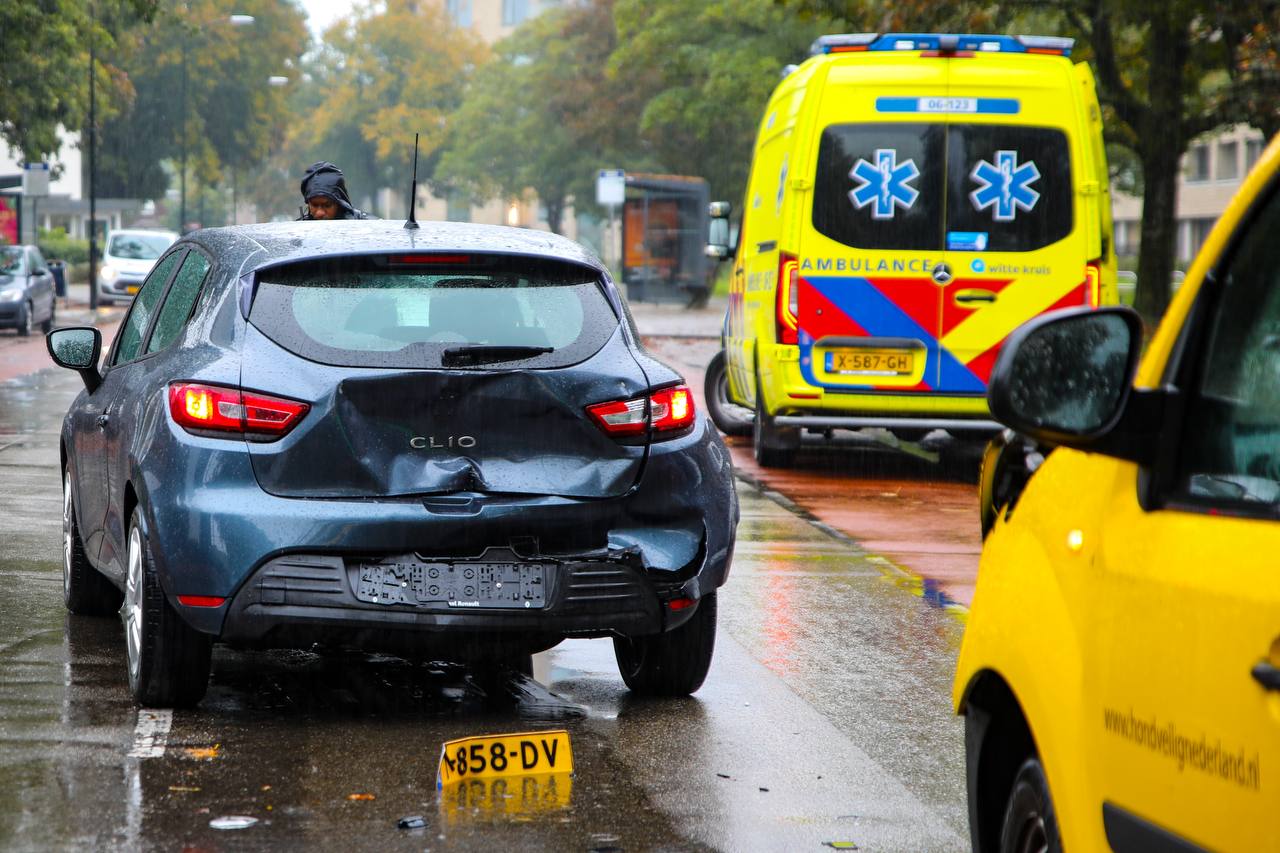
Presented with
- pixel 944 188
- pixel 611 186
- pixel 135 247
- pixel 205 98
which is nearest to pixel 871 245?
pixel 944 188

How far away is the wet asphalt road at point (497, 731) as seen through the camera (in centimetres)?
494

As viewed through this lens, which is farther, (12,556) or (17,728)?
(12,556)

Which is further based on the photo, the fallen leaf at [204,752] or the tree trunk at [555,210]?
the tree trunk at [555,210]

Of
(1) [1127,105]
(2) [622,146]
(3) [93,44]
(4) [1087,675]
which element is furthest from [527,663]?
(2) [622,146]

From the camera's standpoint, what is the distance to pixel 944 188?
1345cm

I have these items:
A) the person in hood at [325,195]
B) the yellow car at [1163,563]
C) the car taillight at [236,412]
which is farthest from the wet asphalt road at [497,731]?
the person in hood at [325,195]

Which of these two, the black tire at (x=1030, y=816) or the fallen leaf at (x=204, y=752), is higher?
the black tire at (x=1030, y=816)

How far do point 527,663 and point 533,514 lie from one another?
59.7 inches

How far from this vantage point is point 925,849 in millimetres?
4840

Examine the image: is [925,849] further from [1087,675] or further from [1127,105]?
[1127,105]

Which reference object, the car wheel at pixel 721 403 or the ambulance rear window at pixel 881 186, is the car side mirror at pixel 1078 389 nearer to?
the ambulance rear window at pixel 881 186

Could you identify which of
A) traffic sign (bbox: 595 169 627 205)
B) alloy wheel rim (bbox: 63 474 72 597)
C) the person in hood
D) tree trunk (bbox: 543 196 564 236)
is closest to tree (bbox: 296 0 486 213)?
tree trunk (bbox: 543 196 564 236)

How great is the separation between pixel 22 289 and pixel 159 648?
28.4 metres

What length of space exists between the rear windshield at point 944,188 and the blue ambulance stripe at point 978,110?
0.32ft
